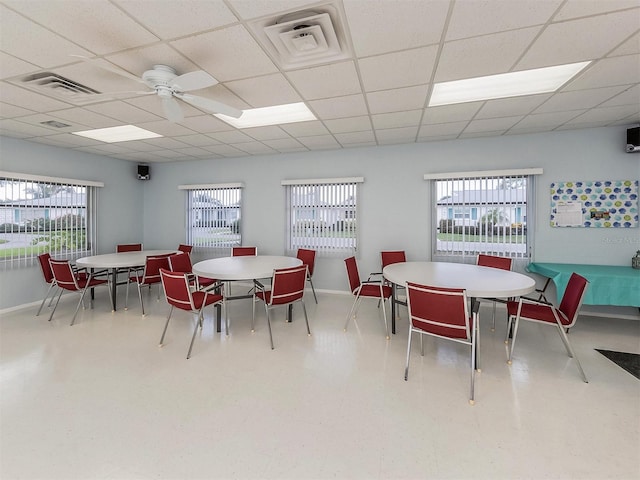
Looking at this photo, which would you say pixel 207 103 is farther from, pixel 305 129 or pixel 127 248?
pixel 127 248

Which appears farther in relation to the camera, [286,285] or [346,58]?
[286,285]

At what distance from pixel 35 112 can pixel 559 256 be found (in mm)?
7298

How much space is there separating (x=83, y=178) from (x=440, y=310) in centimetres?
644

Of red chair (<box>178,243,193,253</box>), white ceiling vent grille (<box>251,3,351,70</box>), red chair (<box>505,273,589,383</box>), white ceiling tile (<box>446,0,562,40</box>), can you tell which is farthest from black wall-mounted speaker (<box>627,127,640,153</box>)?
red chair (<box>178,243,193,253</box>)

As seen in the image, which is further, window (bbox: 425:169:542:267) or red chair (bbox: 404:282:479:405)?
window (bbox: 425:169:542:267)

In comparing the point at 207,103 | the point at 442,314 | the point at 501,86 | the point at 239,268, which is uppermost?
the point at 501,86

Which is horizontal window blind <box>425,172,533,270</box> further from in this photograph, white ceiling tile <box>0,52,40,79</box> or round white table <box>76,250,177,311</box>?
white ceiling tile <box>0,52,40,79</box>

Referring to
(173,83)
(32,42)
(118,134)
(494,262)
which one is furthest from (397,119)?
(118,134)

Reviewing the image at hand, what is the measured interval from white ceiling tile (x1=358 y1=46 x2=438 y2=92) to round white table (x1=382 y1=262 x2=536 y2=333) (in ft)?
6.28

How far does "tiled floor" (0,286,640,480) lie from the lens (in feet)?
5.18

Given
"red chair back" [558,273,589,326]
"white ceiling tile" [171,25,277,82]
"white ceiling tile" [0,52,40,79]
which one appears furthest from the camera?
"red chair back" [558,273,589,326]

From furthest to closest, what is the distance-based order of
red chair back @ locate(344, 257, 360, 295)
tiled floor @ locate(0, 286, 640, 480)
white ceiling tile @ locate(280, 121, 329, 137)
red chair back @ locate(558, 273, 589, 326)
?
white ceiling tile @ locate(280, 121, 329, 137) < red chair back @ locate(344, 257, 360, 295) < red chair back @ locate(558, 273, 589, 326) < tiled floor @ locate(0, 286, 640, 480)

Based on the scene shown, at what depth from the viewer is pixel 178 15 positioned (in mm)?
1786

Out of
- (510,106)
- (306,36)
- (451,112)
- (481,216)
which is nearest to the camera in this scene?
(306,36)
